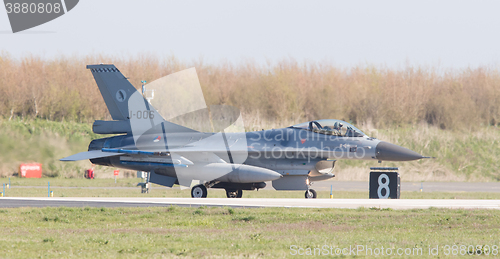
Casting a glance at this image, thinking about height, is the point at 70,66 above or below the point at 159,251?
above

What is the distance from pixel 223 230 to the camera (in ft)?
37.3

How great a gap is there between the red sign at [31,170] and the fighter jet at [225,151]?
997cm

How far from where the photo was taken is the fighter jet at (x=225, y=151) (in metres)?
19.6

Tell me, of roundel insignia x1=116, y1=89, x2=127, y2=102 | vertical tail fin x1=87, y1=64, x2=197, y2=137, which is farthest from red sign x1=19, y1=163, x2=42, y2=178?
roundel insignia x1=116, y1=89, x2=127, y2=102

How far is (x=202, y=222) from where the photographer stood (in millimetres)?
12320

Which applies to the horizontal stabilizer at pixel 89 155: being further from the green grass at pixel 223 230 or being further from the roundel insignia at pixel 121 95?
the green grass at pixel 223 230

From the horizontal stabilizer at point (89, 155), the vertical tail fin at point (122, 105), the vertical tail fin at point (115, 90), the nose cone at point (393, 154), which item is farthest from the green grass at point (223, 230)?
the vertical tail fin at point (115, 90)

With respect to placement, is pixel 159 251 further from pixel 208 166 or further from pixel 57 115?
pixel 57 115

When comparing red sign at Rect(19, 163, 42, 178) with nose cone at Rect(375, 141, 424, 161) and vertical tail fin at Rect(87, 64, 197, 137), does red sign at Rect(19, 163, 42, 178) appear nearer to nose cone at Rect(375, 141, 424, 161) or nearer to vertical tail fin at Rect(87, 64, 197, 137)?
vertical tail fin at Rect(87, 64, 197, 137)

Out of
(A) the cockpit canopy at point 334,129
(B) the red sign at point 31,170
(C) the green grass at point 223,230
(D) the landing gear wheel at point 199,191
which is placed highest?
(A) the cockpit canopy at point 334,129

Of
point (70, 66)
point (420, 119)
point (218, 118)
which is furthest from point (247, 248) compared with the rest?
point (70, 66)

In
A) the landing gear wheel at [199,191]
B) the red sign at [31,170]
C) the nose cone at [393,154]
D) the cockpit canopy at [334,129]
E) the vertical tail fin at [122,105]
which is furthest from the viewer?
the red sign at [31,170]

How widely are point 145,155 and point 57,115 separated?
25.6 m

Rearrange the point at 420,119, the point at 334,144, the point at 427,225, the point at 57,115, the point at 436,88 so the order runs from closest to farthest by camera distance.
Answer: the point at 427,225 < the point at 334,144 < the point at 57,115 < the point at 420,119 < the point at 436,88
